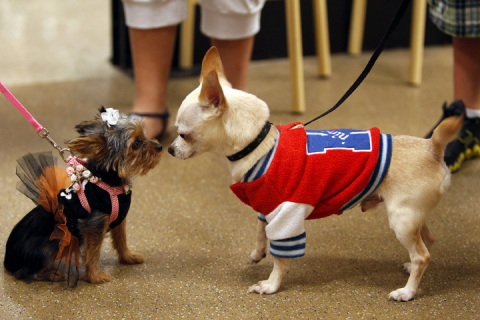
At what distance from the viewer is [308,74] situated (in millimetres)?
2873

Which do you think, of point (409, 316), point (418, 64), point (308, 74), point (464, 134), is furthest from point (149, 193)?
point (418, 64)

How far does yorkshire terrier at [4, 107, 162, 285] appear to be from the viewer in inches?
48.8

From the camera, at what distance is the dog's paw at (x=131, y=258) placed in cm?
→ 141

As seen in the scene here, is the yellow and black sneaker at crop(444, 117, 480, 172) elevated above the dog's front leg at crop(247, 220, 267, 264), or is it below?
below

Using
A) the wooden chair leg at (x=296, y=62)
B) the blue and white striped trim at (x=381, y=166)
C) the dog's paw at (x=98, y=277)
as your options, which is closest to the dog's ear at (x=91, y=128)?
the dog's paw at (x=98, y=277)

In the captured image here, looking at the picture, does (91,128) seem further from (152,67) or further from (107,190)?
(152,67)

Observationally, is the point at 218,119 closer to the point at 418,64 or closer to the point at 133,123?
the point at 133,123

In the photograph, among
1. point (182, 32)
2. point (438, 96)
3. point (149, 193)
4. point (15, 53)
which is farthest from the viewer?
point (15, 53)

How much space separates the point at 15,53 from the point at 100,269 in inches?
79.2

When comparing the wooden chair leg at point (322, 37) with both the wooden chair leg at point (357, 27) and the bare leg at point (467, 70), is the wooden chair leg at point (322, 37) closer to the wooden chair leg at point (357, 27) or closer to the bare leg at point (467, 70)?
the wooden chair leg at point (357, 27)

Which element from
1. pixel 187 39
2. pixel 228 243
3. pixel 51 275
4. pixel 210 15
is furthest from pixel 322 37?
pixel 51 275

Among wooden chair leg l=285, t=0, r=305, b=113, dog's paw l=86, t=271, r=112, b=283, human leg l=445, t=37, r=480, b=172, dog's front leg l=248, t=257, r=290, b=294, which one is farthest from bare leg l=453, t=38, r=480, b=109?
dog's paw l=86, t=271, r=112, b=283

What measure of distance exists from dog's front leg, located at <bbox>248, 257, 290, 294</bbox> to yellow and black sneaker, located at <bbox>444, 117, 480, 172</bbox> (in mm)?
884

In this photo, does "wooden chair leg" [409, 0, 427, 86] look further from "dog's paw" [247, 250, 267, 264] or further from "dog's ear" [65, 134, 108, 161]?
"dog's ear" [65, 134, 108, 161]
